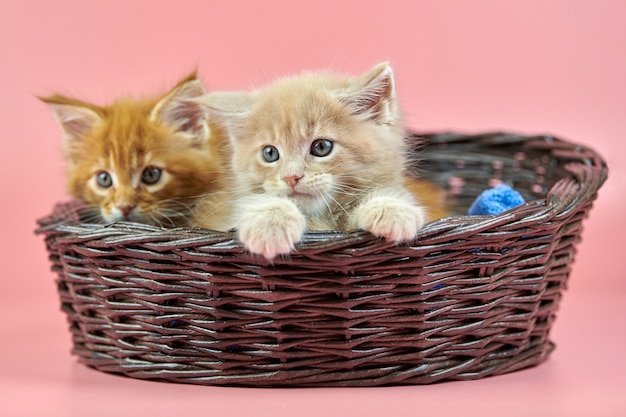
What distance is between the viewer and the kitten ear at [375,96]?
1.97 metres

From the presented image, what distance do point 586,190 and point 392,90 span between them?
0.60m

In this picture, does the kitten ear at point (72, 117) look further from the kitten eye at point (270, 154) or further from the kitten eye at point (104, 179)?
the kitten eye at point (270, 154)

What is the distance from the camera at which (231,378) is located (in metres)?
1.89

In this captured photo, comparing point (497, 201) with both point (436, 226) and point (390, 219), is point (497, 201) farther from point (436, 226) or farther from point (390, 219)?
point (390, 219)

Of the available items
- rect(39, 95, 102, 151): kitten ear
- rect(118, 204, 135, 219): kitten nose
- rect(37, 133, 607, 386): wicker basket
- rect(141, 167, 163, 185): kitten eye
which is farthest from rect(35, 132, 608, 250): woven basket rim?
rect(39, 95, 102, 151): kitten ear

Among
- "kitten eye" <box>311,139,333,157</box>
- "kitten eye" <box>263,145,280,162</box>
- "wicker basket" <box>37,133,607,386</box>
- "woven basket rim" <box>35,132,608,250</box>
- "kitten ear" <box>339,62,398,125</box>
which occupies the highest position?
"kitten ear" <box>339,62,398,125</box>

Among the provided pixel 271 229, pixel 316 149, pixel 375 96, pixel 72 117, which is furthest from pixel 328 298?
pixel 72 117

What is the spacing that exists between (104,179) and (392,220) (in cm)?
119

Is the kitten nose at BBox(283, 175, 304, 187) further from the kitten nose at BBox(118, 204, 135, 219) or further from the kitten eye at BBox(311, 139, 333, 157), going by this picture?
the kitten nose at BBox(118, 204, 135, 219)

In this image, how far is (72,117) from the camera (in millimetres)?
2529

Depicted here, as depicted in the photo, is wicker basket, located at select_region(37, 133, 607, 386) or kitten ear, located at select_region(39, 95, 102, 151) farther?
kitten ear, located at select_region(39, 95, 102, 151)

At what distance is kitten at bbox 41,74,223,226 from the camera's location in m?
2.36

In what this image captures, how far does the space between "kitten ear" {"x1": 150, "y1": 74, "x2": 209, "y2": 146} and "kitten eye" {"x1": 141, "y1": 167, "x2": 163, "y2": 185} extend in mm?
175

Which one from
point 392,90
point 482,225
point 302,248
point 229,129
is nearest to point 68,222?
point 229,129
